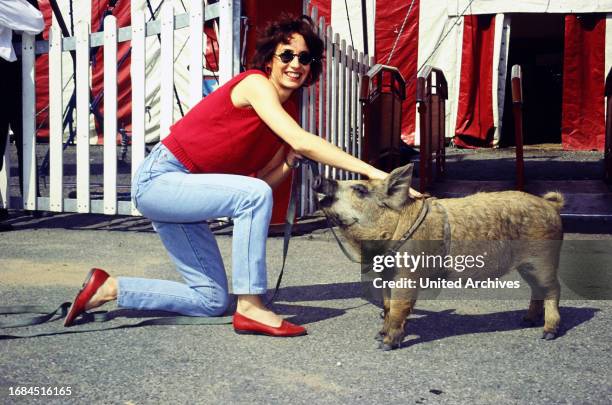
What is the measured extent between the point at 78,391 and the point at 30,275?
2.22 metres

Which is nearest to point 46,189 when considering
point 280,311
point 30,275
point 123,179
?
point 123,179

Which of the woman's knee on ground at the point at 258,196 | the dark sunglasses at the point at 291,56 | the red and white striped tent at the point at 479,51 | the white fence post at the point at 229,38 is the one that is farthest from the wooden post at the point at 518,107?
the red and white striped tent at the point at 479,51

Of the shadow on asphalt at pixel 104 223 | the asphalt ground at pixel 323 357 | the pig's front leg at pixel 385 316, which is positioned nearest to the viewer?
the asphalt ground at pixel 323 357

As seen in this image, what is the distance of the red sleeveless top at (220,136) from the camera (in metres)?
3.85

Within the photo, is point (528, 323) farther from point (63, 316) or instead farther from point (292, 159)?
point (63, 316)

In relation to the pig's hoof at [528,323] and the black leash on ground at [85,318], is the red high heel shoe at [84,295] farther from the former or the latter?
the pig's hoof at [528,323]

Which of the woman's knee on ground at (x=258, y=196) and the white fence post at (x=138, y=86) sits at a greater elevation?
the white fence post at (x=138, y=86)

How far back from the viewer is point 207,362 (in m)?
3.43

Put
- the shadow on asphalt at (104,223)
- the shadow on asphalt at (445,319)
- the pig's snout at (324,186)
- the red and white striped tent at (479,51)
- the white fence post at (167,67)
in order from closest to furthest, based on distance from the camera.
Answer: the pig's snout at (324,186), the shadow on asphalt at (445,319), the white fence post at (167,67), the shadow on asphalt at (104,223), the red and white striped tent at (479,51)

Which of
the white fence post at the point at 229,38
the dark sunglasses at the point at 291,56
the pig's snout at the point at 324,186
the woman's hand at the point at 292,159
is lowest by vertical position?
the pig's snout at the point at 324,186

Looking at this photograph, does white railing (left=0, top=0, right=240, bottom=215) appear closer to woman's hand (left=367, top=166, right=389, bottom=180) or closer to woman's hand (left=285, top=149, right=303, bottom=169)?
woman's hand (left=285, top=149, right=303, bottom=169)

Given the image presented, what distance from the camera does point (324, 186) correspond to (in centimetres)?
361

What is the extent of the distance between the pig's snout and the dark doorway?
13.7 metres

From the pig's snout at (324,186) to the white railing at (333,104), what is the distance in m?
3.21
